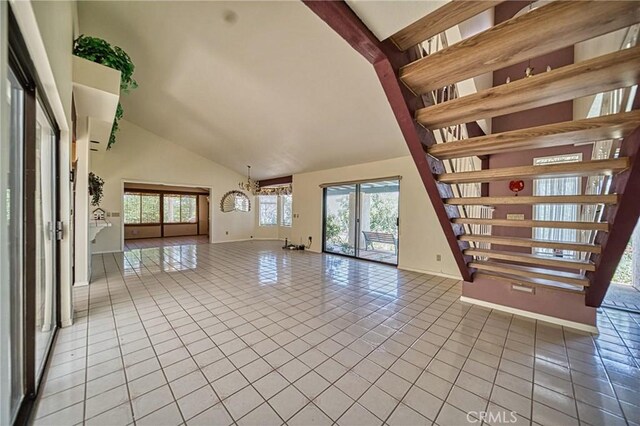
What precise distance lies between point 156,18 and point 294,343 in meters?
4.02

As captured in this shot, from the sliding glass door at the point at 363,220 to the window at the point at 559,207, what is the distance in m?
2.35

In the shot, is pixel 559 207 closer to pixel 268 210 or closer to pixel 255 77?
pixel 255 77

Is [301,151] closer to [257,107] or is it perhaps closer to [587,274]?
[257,107]

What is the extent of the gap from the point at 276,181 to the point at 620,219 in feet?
25.3

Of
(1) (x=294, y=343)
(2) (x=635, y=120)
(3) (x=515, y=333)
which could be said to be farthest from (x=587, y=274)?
(1) (x=294, y=343)

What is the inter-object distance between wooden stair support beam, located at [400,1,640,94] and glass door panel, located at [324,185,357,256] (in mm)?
4704

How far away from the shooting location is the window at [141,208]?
28.8ft

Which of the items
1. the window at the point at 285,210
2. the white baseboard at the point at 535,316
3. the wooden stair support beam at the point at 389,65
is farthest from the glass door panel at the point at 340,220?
the wooden stair support beam at the point at 389,65

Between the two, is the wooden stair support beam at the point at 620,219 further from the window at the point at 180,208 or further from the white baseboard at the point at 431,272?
the window at the point at 180,208

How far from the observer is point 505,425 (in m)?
1.41

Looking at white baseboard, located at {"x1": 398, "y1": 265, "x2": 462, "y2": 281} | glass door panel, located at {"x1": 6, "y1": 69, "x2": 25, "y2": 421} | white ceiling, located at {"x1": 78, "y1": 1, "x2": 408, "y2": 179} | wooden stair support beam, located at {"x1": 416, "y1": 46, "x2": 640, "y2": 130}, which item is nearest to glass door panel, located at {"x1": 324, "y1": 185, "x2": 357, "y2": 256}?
white ceiling, located at {"x1": 78, "y1": 1, "x2": 408, "y2": 179}

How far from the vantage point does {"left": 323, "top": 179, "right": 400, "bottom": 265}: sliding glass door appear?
→ 224 inches

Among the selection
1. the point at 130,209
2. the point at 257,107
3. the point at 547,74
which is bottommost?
the point at 130,209

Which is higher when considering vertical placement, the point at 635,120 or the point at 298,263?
the point at 635,120
